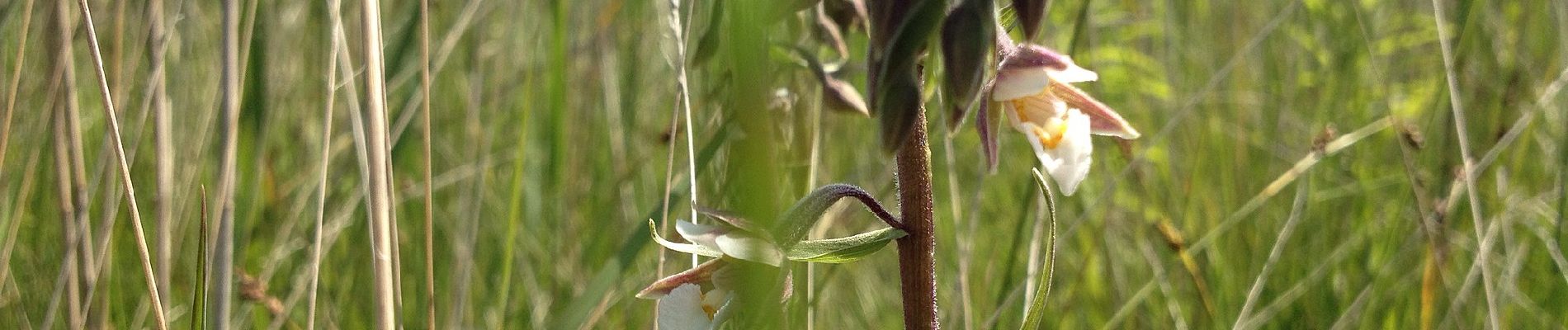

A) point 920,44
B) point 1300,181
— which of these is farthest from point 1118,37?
point 920,44

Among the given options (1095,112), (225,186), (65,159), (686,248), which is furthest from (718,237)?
(65,159)

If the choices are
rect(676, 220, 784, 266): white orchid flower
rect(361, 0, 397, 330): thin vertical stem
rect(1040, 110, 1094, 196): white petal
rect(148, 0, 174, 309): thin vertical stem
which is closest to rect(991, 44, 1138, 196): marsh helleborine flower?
rect(1040, 110, 1094, 196): white petal

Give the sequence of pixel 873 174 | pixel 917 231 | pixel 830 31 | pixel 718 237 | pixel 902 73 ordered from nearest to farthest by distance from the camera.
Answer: pixel 902 73, pixel 718 237, pixel 917 231, pixel 830 31, pixel 873 174

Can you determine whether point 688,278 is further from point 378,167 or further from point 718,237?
point 378,167


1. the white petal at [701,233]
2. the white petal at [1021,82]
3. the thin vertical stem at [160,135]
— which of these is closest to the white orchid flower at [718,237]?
the white petal at [701,233]

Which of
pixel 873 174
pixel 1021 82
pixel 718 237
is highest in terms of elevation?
pixel 1021 82

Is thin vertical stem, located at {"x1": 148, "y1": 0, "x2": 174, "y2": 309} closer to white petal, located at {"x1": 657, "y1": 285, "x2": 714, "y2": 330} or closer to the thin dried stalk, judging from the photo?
the thin dried stalk

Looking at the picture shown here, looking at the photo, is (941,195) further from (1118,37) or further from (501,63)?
(501,63)
